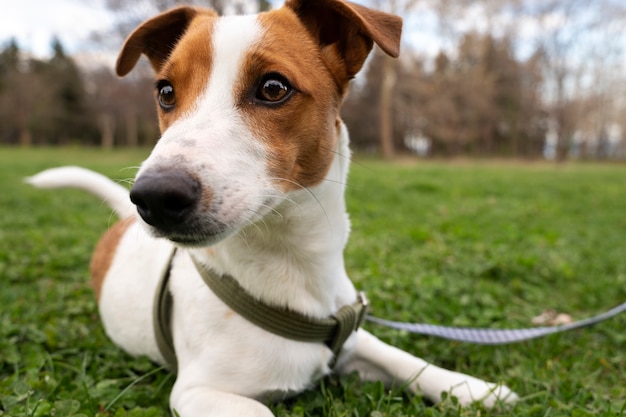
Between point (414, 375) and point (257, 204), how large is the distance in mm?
1230

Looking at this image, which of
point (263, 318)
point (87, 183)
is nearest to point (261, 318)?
point (263, 318)

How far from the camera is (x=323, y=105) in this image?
2109 millimetres

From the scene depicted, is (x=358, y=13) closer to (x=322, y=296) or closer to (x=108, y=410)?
(x=322, y=296)

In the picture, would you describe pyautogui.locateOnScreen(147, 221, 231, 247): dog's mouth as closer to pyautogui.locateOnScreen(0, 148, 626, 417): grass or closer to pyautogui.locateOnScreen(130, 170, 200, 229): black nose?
A: pyautogui.locateOnScreen(130, 170, 200, 229): black nose

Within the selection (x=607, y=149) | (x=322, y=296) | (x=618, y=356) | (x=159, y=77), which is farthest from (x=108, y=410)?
(x=607, y=149)

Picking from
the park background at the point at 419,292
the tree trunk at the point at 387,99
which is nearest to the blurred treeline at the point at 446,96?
the tree trunk at the point at 387,99

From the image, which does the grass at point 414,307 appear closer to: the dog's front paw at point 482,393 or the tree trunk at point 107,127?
the dog's front paw at point 482,393

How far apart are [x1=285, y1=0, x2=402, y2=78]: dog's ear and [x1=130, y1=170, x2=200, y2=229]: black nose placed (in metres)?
1.08

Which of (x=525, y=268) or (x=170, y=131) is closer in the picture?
(x=170, y=131)

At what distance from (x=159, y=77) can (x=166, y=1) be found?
2447 cm

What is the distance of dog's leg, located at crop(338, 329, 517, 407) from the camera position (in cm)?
230

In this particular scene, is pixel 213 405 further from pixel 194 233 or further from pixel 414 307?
pixel 414 307

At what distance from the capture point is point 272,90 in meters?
1.97

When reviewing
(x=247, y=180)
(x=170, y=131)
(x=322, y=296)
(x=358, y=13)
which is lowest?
(x=322, y=296)
